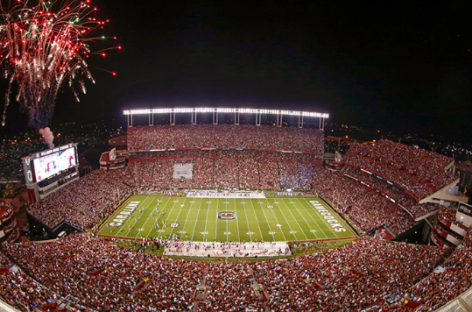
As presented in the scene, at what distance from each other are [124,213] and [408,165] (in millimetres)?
34934

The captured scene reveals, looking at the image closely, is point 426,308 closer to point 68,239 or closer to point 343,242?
point 343,242

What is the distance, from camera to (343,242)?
26625mm

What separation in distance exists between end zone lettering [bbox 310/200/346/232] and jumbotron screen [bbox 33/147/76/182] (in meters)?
32.6

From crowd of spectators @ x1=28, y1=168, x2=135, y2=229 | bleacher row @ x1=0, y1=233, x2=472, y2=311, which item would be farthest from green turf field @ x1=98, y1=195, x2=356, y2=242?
bleacher row @ x1=0, y1=233, x2=472, y2=311

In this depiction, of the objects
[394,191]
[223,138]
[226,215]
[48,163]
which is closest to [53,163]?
[48,163]

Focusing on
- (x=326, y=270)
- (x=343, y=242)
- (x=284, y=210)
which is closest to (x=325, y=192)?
(x=284, y=210)

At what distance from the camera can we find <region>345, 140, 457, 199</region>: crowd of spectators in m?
27.8

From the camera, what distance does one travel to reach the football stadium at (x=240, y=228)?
14.6 m

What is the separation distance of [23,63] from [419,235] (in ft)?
148

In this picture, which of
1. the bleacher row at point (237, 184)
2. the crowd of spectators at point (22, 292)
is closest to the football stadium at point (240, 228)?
the crowd of spectators at point (22, 292)

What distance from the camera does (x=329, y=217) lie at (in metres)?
32.2

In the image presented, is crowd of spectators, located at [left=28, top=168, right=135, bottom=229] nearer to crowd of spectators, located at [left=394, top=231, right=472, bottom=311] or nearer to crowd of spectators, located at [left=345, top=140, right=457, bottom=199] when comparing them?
crowd of spectators, located at [left=394, top=231, right=472, bottom=311]

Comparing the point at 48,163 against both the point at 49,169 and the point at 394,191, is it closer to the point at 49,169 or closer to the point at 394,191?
the point at 49,169

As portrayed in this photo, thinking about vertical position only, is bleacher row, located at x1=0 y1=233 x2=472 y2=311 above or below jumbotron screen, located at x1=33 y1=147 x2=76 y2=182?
A: below
